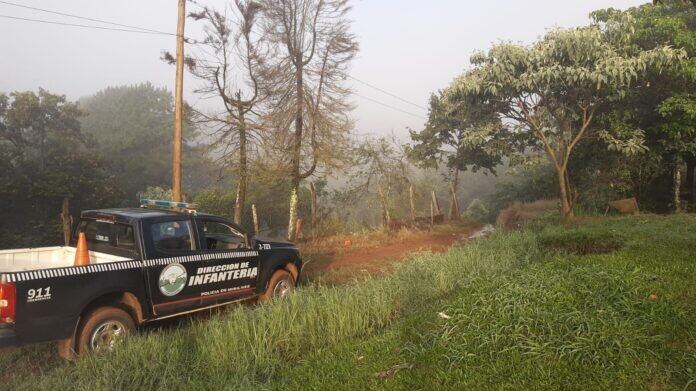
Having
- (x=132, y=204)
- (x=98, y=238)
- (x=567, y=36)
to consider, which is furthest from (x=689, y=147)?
(x=132, y=204)

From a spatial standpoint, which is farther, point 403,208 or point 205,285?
point 403,208

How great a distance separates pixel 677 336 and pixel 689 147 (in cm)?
1432

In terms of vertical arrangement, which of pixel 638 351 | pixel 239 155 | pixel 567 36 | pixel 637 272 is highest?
pixel 567 36

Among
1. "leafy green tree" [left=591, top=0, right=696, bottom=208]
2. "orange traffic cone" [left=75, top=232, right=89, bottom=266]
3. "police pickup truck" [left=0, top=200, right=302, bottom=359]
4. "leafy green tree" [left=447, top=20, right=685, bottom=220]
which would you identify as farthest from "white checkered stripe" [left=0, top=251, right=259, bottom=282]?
"leafy green tree" [left=591, top=0, right=696, bottom=208]

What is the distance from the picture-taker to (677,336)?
4.37 metres

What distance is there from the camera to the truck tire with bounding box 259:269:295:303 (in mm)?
7746

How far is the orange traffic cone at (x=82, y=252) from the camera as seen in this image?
599cm

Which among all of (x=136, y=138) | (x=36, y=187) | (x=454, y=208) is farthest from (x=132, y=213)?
(x=136, y=138)

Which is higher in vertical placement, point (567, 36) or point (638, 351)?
point (567, 36)

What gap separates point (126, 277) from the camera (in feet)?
18.3

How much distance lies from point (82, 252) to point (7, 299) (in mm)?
1469

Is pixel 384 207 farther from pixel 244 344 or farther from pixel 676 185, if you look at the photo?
pixel 244 344

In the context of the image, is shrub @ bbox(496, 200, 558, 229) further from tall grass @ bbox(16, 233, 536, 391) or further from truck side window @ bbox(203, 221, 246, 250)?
truck side window @ bbox(203, 221, 246, 250)

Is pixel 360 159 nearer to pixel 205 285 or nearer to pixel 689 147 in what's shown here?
pixel 689 147
